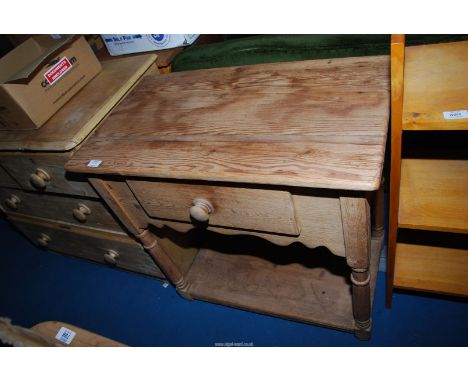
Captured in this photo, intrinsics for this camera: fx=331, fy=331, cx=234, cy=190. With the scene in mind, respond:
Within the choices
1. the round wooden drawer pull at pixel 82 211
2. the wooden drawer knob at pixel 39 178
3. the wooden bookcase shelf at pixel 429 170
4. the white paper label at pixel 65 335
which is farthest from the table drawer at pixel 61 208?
the wooden bookcase shelf at pixel 429 170

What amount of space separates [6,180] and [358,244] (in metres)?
1.46

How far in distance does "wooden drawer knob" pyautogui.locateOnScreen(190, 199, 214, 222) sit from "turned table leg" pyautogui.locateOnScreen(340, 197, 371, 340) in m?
0.34

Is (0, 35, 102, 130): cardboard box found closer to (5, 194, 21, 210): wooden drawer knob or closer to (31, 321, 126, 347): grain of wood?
(5, 194, 21, 210): wooden drawer knob

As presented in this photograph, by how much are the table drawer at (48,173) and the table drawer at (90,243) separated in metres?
0.29

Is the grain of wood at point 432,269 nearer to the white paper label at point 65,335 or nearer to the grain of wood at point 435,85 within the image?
the grain of wood at point 435,85

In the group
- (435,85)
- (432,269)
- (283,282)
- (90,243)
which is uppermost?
(435,85)

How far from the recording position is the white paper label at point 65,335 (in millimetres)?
816

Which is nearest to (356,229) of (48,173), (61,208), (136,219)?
(136,219)

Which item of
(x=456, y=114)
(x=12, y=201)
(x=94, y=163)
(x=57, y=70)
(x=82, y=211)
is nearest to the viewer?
(x=456, y=114)

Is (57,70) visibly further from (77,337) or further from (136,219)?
(77,337)

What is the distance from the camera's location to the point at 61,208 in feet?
4.75

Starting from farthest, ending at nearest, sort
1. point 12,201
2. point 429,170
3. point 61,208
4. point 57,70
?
point 12,201 < point 61,208 < point 57,70 < point 429,170

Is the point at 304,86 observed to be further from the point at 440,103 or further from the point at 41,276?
the point at 41,276
